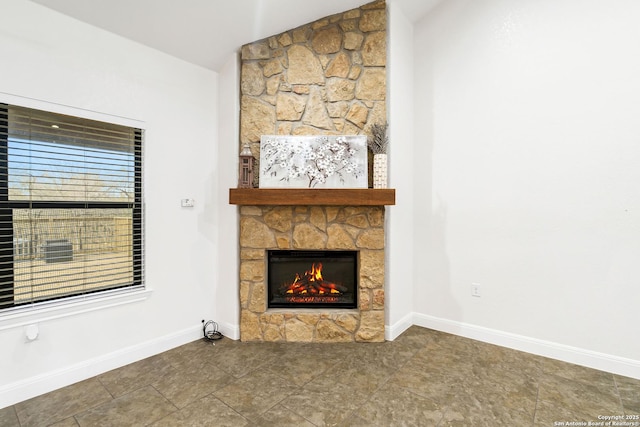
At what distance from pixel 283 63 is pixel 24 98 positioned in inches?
74.8

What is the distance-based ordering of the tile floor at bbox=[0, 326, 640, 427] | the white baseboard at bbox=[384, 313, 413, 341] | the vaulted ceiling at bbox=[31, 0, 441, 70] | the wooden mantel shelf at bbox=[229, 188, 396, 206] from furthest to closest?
1. the white baseboard at bbox=[384, 313, 413, 341]
2. the wooden mantel shelf at bbox=[229, 188, 396, 206]
3. the vaulted ceiling at bbox=[31, 0, 441, 70]
4. the tile floor at bbox=[0, 326, 640, 427]

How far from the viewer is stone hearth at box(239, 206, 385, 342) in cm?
276

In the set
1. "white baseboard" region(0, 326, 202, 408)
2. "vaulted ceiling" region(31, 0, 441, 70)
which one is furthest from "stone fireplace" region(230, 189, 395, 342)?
"vaulted ceiling" region(31, 0, 441, 70)

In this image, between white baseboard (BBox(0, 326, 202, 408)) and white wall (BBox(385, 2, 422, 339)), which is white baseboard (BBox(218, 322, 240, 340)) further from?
white wall (BBox(385, 2, 422, 339))

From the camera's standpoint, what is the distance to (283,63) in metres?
2.81

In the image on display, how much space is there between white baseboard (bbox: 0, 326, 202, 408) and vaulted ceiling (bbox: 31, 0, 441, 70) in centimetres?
245

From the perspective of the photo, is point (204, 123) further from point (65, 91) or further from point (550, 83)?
point (550, 83)

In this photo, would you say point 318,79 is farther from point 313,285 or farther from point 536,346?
point 536,346

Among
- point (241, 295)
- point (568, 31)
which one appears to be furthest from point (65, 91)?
point (568, 31)

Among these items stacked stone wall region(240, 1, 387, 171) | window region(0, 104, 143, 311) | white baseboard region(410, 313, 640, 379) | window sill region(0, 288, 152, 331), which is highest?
stacked stone wall region(240, 1, 387, 171)

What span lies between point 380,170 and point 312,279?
1.23 meters

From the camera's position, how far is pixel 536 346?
2.56 meters

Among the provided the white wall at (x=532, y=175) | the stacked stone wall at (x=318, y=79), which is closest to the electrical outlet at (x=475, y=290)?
the white wall at (x=532, y=175)

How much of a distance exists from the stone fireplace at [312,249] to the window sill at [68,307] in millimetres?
892
